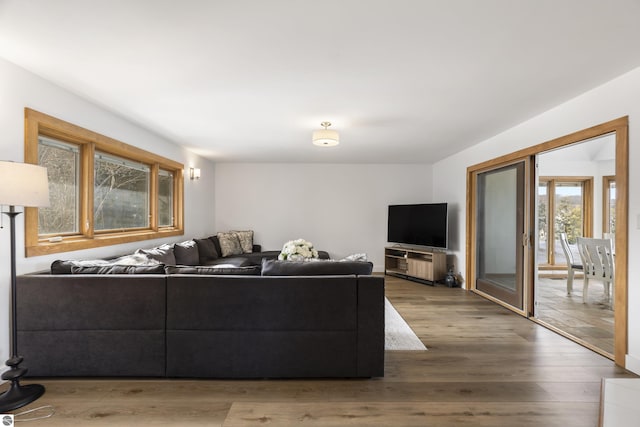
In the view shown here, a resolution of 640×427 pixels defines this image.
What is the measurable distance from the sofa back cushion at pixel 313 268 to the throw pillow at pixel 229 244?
3.46 metres

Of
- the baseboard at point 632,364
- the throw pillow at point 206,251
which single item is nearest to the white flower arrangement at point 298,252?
the throw pillow at point 206,251

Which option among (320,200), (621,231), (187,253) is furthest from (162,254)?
(621,231)

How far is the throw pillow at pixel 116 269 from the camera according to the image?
240 centimetres

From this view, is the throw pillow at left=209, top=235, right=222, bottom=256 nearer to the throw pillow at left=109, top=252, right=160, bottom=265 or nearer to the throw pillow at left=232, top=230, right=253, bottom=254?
the throw pillow at left=232, top=230, right=253, bottom=254

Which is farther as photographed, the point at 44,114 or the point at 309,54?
the point at 44,114

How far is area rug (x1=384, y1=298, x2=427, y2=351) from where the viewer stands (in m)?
2.93

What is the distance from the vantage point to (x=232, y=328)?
232 centimetres

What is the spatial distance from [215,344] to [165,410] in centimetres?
48

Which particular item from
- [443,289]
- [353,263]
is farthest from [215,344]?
[443,289]

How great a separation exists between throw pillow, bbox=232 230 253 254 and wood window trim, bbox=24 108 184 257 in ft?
4.92

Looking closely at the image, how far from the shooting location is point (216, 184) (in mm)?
6707

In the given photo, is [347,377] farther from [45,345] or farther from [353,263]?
[45,345]

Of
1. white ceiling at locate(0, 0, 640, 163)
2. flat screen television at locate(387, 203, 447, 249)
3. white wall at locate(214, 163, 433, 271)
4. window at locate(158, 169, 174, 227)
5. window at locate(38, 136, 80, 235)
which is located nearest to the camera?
white ceiling at locate(0, 0, 640, 163)

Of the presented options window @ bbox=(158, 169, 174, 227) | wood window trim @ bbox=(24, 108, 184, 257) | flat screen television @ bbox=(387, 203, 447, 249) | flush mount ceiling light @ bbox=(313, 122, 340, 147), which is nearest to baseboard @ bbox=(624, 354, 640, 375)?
flat screen television @ bbox=(387, 203, 447, 249)
